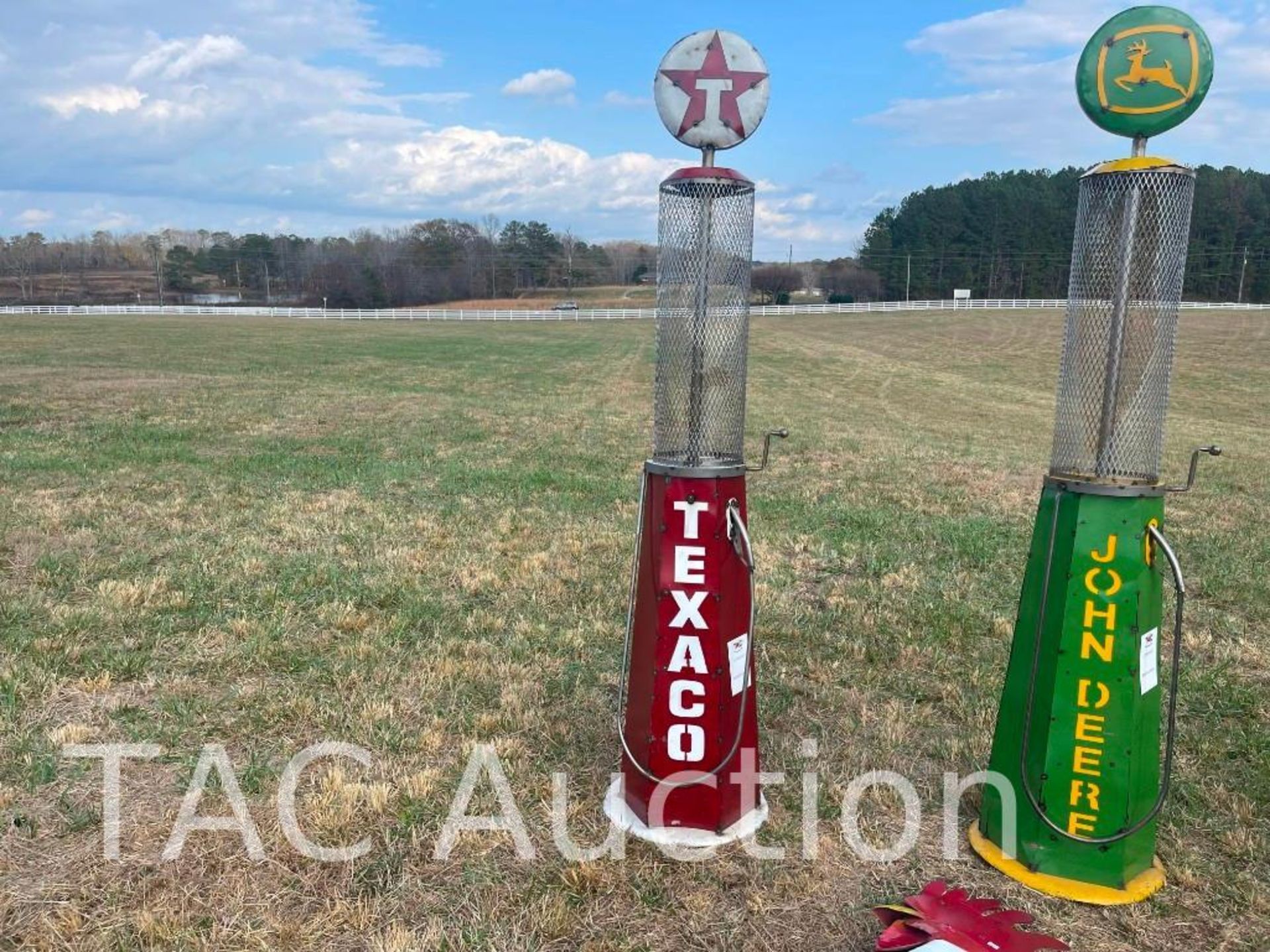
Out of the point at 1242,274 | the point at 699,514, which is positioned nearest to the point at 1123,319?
the point at 699,514

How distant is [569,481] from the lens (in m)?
9.31

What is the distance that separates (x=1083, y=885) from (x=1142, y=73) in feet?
8.40

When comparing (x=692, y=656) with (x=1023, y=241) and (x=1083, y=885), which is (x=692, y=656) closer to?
(x=1083, y=885)

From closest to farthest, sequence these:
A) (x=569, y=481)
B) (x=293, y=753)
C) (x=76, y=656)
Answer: (x=293, y=753)
(x=76, y=656)
(x=569, y=481)

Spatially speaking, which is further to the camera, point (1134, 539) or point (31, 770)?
point (31, 770)

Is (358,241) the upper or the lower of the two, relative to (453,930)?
upper

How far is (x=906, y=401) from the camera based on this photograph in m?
23.5

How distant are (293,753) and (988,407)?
2118 cm

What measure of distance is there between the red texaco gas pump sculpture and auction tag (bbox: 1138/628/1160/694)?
4.07 ft

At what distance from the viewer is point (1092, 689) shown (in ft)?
9.75

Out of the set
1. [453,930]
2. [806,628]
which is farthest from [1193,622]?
[453,930]

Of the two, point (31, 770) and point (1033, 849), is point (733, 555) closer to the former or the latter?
point (1033, 849)

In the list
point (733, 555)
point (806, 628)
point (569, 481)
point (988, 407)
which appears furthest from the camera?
point (988, 407)

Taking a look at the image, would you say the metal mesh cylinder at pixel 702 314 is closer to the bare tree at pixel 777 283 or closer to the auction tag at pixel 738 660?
the auction tag at pixel 738 660
